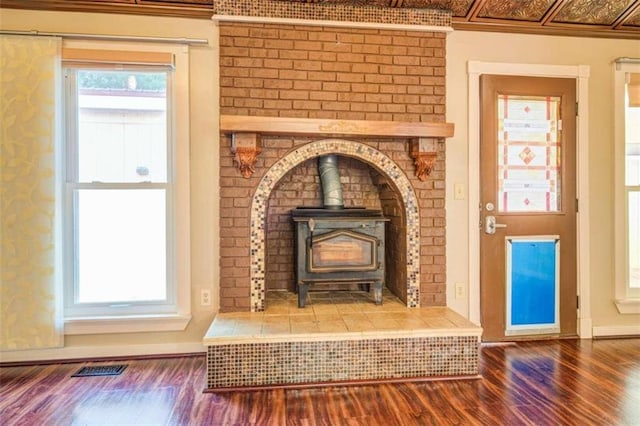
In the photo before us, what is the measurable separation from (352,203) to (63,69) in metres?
2.32

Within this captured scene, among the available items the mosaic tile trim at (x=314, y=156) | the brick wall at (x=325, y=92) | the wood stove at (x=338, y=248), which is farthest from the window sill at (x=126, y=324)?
the wood stove at (x=338, y=248)

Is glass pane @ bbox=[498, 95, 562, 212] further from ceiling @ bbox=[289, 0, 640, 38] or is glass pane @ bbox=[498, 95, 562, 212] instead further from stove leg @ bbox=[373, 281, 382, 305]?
stove leg @ bbox=[373, 281, 382, 305]

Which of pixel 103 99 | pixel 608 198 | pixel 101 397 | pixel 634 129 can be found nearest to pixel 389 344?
pixel 101 397

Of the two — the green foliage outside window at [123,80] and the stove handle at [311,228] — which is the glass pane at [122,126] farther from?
the stove handle at [311,228]

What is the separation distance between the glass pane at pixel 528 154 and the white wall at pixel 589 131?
289mm

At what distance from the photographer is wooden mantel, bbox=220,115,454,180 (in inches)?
94.0

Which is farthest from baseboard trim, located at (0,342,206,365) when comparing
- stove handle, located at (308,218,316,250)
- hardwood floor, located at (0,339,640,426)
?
stove handle, located at (308,218,316,250)

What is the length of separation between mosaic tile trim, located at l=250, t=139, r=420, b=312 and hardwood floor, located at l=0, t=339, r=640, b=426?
66 centimetres

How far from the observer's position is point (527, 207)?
2.84 metres

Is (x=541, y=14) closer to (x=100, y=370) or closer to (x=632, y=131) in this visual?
(x=632, y=131)

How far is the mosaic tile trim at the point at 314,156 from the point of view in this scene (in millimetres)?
2590

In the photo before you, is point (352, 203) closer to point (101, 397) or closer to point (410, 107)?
point (410, 107)

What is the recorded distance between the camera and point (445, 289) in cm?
276

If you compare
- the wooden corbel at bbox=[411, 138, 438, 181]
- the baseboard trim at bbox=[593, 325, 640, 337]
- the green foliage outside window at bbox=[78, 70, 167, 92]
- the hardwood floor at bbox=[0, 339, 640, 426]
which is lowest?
the hardwood floor at bbox=[0, 339, 640, 426]
